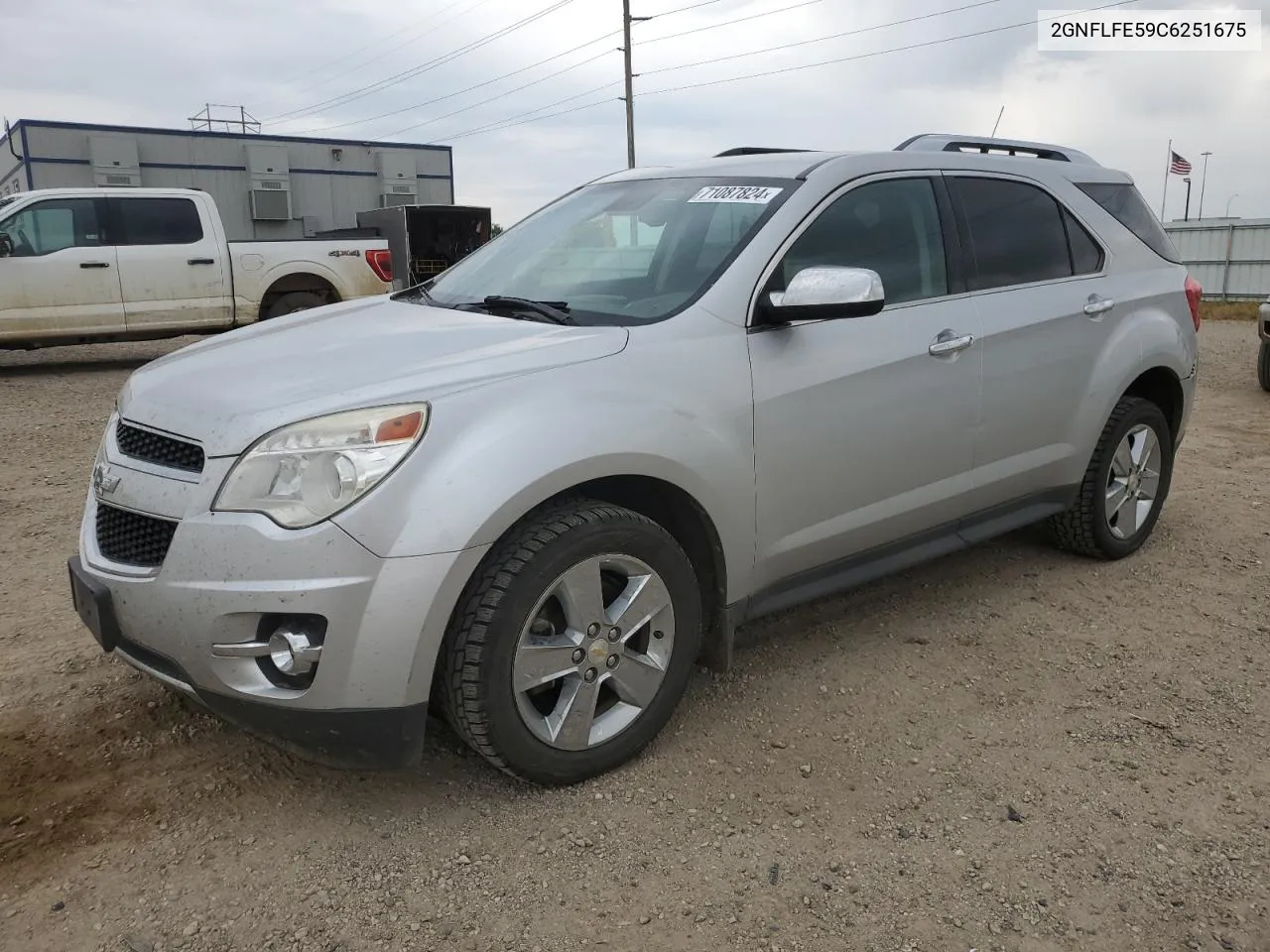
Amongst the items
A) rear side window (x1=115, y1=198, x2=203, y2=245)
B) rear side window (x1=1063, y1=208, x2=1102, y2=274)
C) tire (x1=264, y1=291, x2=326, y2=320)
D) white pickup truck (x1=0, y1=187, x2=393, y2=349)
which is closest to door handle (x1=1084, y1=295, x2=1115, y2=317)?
rear side window (x1=1063, y1=208, x2=1102, y2=274)

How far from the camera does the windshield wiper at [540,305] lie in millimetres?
3078

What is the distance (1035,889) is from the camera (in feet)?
7.98

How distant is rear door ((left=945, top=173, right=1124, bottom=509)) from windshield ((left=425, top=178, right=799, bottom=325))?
3.19 feet

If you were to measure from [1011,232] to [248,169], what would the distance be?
22.3m

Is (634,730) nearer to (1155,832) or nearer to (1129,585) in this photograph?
(1155,832)

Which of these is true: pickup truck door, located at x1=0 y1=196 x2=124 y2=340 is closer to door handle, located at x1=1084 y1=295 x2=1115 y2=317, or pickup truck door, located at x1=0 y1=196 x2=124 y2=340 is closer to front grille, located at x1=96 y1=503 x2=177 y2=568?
front grille, located at x1=96 y1=503 x2=177 y2=568

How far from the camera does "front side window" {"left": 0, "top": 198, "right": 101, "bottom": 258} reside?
10.6m

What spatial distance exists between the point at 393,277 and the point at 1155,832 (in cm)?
1114

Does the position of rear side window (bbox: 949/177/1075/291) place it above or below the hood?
above

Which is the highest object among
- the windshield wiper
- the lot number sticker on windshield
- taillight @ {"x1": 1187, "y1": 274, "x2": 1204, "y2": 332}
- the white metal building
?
the white metal building

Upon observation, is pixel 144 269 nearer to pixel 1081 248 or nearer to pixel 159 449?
pixel 159 449

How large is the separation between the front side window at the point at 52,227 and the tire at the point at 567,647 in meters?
10.2

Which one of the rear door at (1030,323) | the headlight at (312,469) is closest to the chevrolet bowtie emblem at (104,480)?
the headlight at (312,469)

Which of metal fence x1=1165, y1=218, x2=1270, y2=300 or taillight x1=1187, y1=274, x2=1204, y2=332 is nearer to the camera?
taillight x1=1187, y1=274, x2=1204, y2=332
